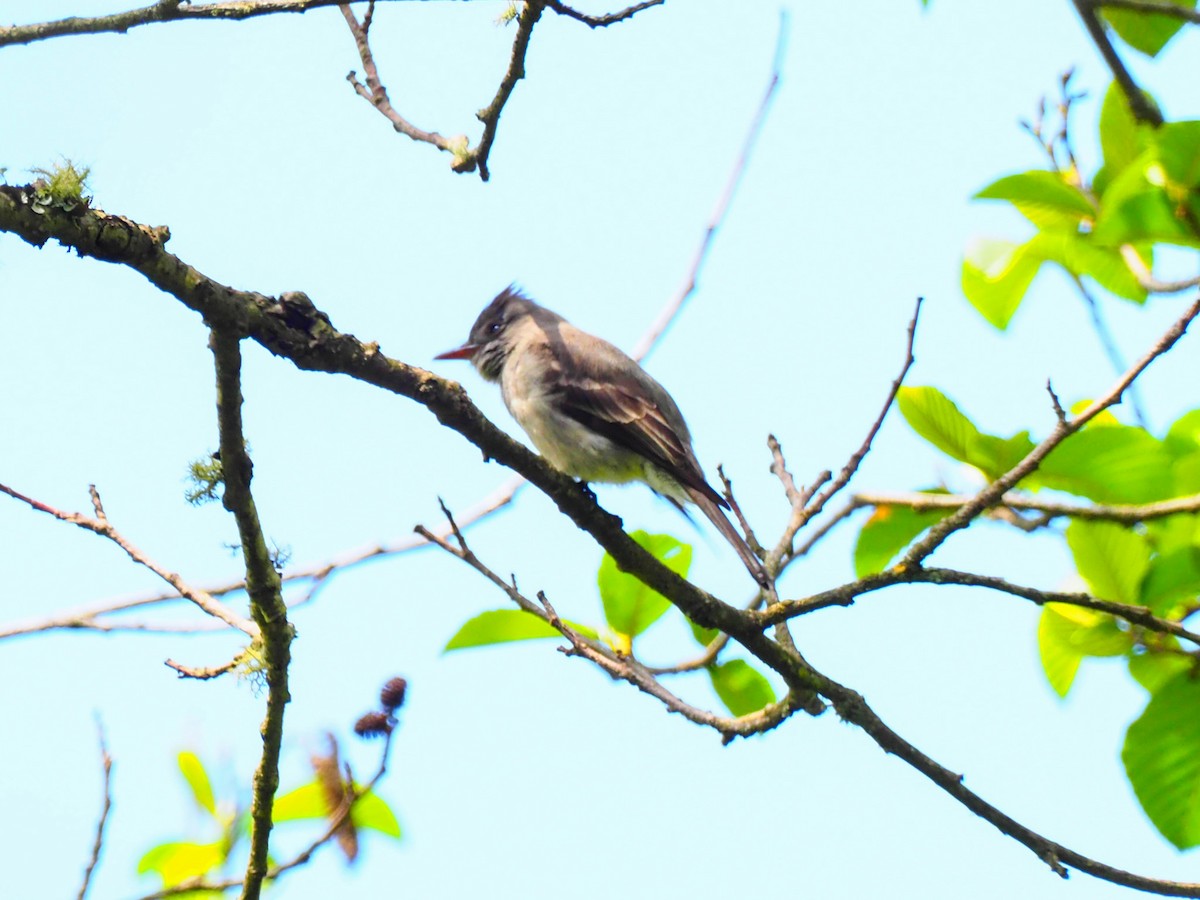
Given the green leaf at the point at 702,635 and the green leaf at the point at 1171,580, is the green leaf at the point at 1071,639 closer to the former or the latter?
the green leaf at the point at 1171,580

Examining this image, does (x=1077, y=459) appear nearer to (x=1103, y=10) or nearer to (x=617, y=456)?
(x=1103, y=10)

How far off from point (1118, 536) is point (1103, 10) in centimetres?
150

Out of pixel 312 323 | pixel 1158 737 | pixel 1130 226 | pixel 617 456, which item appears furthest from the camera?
pixel 617 456

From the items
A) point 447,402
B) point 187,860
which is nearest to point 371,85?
point 447,402

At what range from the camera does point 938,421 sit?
3.52 m

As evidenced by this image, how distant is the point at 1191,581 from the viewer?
3.29m

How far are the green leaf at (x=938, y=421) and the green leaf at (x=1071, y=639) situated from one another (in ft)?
1.72

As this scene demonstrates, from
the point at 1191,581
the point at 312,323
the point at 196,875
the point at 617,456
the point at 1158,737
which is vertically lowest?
the point at 1158,737

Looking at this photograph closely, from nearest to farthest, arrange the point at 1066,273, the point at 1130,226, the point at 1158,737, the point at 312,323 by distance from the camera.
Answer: the point at 312,323 → the point at 1158,737 → the point at 1130,226 → the point at 1066,273

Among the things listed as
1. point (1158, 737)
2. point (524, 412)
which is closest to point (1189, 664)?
point (1158, 737)

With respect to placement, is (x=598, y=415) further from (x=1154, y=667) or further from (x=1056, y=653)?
(x=1154, y=667)

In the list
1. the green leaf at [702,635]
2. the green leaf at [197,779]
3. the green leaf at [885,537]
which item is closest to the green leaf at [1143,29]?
the green leaf at [885,537]

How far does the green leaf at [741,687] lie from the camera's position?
4035mm

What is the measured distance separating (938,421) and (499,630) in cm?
147
